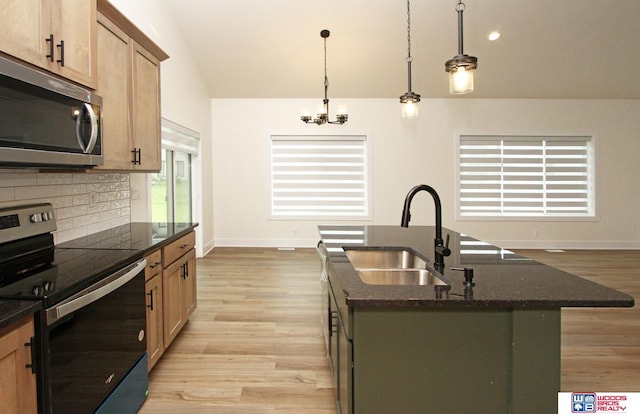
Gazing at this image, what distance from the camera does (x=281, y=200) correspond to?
262 inches

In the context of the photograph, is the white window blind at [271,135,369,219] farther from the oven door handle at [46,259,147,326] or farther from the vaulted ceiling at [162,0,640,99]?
the oven door handle at [46,259,147,326]

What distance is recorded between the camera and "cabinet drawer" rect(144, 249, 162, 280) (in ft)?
7.05

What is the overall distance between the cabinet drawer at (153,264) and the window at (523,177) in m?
5.49

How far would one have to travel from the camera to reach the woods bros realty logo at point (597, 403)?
1.33 metres

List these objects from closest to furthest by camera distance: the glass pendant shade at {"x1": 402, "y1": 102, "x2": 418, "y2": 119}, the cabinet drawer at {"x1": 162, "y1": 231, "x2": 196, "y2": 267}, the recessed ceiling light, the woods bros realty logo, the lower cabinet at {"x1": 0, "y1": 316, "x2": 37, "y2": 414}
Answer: the lower cabinet at {"x1": 0, "y1": 316, "x2": 37, "y2": 414} < the woods bros realty logo < the cabinet drawer at {"x1": 162, "y1": 231, "x2": 196, "y2": 267} < the glass pendant shade at {"x1": 402, "y1": 102, "x2": 418, "y2": 119} < the recessed ceiling light

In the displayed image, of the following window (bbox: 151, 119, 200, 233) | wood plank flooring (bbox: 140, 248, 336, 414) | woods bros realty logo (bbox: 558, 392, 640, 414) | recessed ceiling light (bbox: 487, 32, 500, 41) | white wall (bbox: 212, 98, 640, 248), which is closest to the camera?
woods bros realty logo (bbox: 558, 392, 640, 414)

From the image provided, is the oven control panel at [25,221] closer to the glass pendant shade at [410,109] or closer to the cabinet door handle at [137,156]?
the cabinet door handle at [137,156]

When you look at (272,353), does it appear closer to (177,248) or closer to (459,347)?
(177,248)

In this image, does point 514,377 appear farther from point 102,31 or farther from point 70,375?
point 102,31

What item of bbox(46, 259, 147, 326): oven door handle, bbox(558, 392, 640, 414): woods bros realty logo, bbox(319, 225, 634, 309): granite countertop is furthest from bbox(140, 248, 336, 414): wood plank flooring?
bbox(558, 392, 640, 414): woods bros realty logo

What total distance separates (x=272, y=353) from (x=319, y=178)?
4298 millimetres

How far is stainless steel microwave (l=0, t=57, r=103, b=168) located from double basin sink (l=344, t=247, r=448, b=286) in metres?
1.51

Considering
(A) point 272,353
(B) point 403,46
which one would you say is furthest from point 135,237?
(B) point 403,46

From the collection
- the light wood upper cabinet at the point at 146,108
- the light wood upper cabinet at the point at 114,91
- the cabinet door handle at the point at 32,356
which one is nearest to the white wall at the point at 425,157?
the light wood upper cabinet at the point at 146,108
